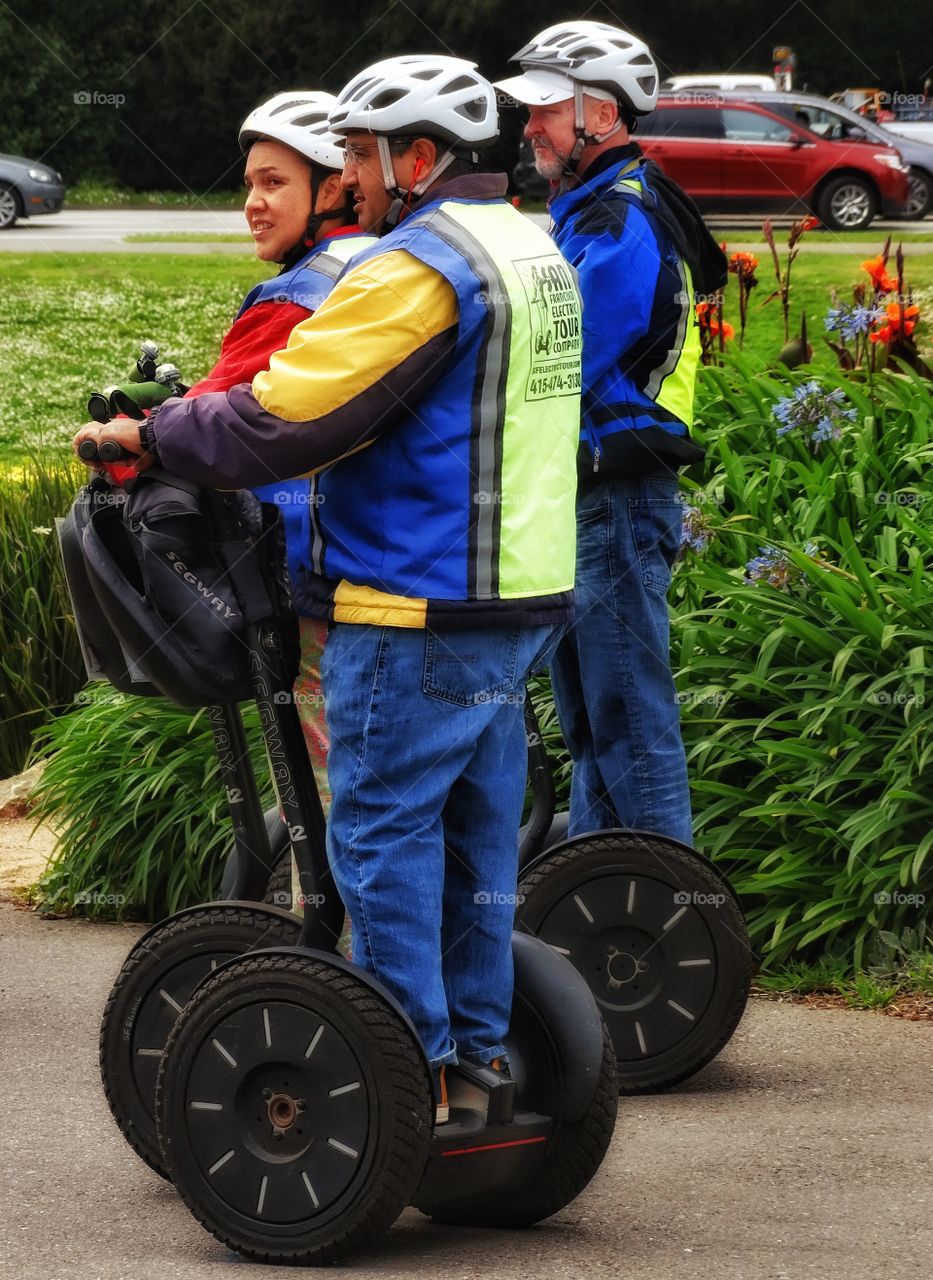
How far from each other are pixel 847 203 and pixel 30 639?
15.9m

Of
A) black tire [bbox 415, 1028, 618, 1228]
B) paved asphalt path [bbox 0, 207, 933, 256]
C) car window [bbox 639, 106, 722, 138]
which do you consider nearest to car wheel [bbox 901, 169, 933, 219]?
paved asphalt path [bbox 0, 207, 933, 256]

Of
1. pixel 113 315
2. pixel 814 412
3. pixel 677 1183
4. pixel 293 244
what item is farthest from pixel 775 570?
pixel 113 315

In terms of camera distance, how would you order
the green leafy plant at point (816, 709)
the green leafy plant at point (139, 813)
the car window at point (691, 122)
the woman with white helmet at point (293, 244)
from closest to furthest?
the woman with white helmet at point (293, 244) < the green leafy plant at point (816, 709) < the green leafy plant at point (139, 813) < the car window at point (691, 122)

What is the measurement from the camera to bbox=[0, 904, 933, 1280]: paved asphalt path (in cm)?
312

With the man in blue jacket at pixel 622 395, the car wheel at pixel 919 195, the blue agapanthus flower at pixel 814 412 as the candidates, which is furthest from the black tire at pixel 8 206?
the man in blue jacket at pixel 622 395

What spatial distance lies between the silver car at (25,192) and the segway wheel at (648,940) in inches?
694

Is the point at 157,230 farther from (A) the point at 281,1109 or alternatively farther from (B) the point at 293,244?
(A) the point at 281,1109

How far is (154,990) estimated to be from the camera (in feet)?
11.3

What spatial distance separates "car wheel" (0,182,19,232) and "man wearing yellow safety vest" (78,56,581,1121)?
1840cm

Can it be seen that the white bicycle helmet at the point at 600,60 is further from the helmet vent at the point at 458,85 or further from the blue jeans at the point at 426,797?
the blue jeans at the point at 426,797

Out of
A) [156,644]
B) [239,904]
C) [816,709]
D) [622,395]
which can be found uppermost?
[622,395]

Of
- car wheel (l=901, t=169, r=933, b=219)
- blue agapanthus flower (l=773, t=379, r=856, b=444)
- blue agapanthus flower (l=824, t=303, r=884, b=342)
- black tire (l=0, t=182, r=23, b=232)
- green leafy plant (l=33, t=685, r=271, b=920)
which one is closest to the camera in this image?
green leafy plant (l=33, t=685, r=271, b=920)

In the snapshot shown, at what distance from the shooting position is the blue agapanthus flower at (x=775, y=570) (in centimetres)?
523

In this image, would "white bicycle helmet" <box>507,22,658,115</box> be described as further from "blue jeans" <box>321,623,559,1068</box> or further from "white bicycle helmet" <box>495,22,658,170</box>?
"blue jeans" <box>321,623,559,1068</box>
